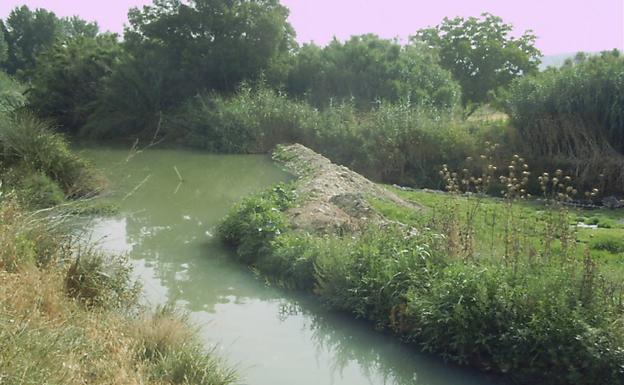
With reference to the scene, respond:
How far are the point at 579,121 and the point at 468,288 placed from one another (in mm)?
12854

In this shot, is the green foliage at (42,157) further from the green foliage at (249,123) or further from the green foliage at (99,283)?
the green foliage at (249,123)

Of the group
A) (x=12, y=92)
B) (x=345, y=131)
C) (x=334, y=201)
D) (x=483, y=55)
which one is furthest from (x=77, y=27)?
(x=334, y=201)

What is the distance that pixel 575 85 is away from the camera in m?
18.5

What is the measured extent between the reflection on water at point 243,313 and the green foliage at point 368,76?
453 inches

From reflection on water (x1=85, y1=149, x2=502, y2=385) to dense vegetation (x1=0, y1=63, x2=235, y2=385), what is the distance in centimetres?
75

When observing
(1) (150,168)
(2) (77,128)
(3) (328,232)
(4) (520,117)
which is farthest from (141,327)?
(2) (77,128)

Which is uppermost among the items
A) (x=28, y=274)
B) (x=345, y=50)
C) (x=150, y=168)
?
(x=345, y=50)

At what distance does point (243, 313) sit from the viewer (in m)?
8.42

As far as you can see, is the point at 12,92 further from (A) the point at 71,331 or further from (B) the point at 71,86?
(A) the point at 71,331

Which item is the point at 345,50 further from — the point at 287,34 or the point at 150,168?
the point at 150,168

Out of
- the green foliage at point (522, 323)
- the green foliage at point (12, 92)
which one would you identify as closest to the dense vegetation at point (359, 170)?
the green foliage at point (522, 323)

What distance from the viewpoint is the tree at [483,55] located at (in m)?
34.9

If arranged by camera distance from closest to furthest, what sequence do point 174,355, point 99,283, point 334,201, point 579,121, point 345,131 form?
1. point 174,355
2. point 99,283
3. point 334,201
4. point 579,121
5. point 345,131

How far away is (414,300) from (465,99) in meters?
29.0
